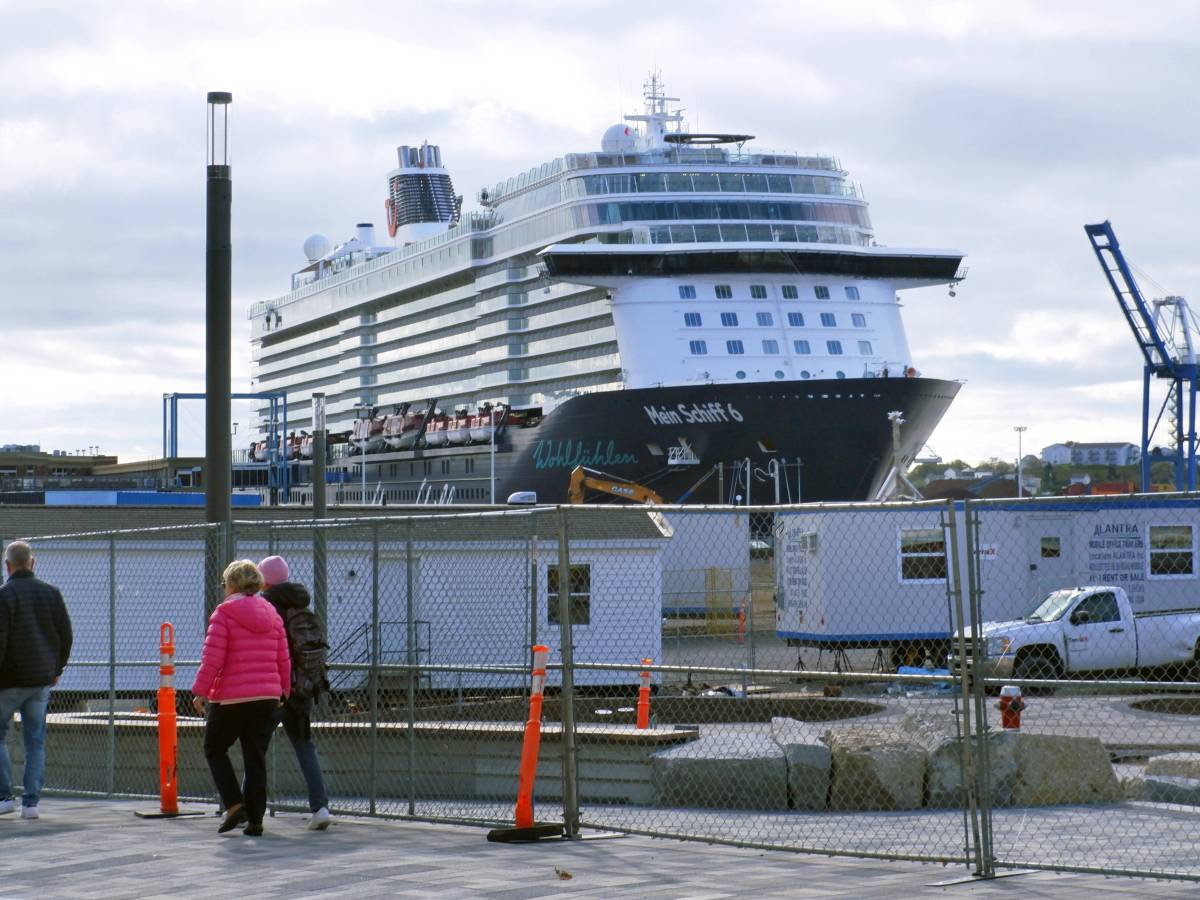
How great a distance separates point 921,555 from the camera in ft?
49.8

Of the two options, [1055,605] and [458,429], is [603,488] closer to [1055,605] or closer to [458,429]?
[458,429]

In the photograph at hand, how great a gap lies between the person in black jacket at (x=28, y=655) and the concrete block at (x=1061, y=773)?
19.7 feet

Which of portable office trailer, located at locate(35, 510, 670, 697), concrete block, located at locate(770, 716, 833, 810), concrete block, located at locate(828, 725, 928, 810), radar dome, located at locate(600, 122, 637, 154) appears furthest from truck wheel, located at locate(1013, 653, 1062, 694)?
radar dome, located at locate(600, 122, 637, 154)

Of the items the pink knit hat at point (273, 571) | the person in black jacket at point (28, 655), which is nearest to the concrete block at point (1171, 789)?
the pink knit hat at point (273, 571)

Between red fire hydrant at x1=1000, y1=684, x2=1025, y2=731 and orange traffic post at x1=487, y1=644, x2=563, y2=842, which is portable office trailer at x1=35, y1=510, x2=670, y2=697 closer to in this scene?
red fire hydrant at x1=1000, y1=684, x2=1025, y2=731

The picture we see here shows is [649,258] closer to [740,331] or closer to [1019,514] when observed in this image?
[740,331]

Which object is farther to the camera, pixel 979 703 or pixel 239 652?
pixel 239 652

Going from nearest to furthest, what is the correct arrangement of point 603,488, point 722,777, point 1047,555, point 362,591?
point 722,777
point 1047,555
point 362,591
point 603,488

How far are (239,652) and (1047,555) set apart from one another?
5.62 metres

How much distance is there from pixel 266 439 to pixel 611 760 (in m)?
78.7

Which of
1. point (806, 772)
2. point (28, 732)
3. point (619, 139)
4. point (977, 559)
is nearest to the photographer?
point (977, 559)

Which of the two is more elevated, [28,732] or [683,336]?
[683,336]

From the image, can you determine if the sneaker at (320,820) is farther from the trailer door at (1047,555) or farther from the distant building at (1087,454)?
the distant building at (1087,454)

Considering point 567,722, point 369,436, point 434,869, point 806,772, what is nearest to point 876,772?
point 806,772
